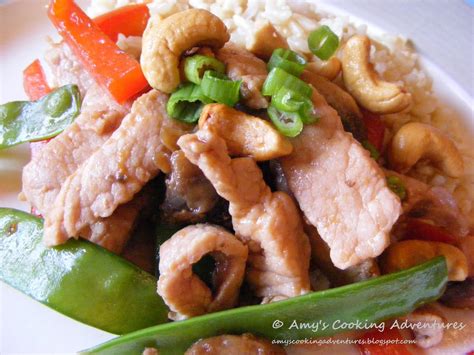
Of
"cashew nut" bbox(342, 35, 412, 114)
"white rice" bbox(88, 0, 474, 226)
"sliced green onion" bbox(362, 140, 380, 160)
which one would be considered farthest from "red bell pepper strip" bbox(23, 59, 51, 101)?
"sliced green onion" bbox(362, 140, 380, 160)

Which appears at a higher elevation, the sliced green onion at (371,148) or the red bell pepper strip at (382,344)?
the sliced green onion at (371,148)

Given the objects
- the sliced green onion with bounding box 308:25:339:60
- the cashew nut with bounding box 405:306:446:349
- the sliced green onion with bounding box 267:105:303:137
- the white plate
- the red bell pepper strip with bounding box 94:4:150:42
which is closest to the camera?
the sliced green onion with bounding box 267:105:303:137

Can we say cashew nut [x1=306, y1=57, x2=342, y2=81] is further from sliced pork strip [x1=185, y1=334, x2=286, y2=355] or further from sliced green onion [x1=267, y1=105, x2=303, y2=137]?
sliced pork strip [x1=185, y1=334, x2=286, y2=355]

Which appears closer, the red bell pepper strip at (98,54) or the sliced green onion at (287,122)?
the sliced green onion at (287,122)

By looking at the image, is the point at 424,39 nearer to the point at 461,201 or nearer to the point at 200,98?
the point at 461,201

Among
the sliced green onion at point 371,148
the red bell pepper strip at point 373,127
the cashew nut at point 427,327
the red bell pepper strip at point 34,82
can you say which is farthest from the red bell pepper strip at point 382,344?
the red bell pepper strip at point 34,82

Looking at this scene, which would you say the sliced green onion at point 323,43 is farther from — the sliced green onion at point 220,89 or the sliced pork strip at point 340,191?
the sliced green onion at point 220,89
